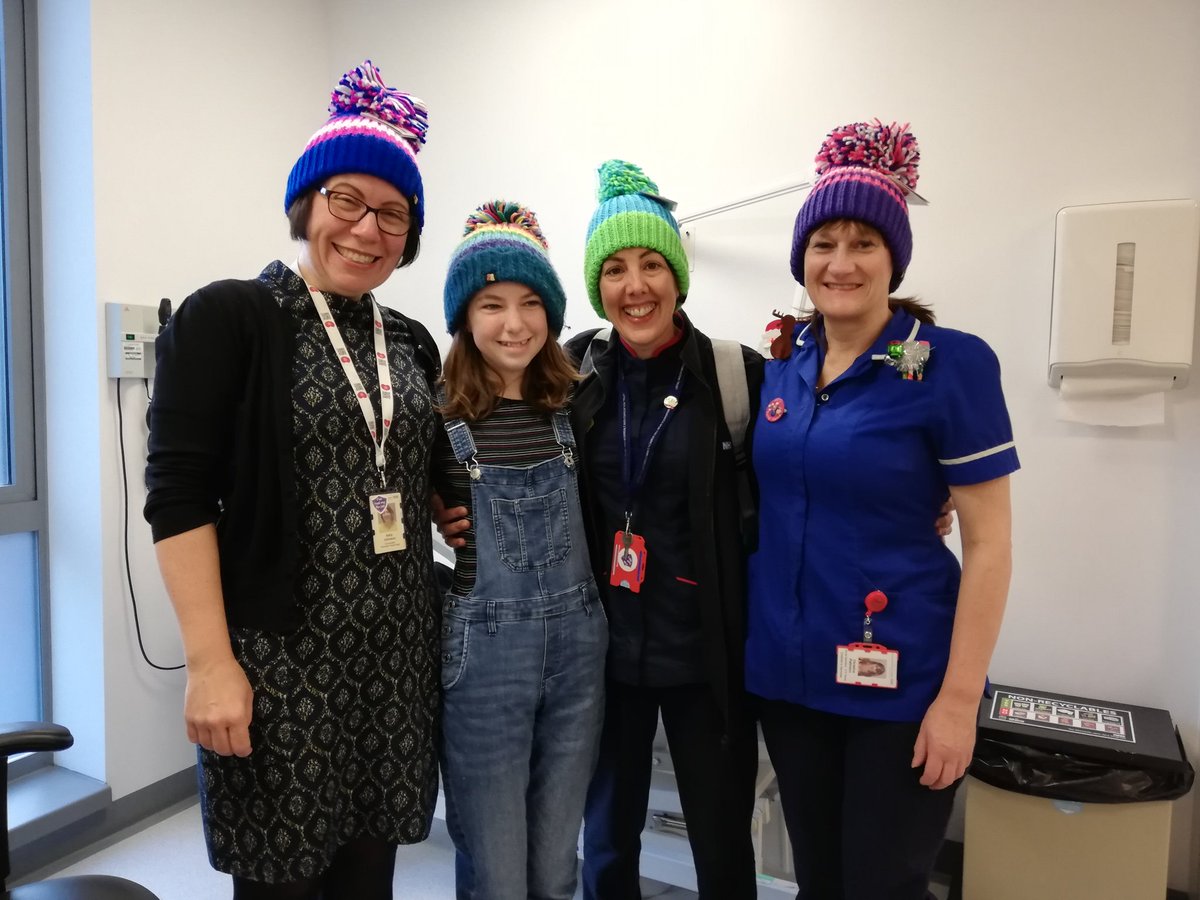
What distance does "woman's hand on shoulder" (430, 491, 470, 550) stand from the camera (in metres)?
1.37

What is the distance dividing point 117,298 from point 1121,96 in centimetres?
291

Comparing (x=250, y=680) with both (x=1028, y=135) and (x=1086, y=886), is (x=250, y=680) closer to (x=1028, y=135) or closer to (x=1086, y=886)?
(x=1086, y=886)

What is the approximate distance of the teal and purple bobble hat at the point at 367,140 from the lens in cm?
121

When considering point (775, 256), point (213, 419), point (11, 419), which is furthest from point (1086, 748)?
point (11, 419)

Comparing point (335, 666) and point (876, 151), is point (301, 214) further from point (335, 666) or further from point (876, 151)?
point (876, 151)

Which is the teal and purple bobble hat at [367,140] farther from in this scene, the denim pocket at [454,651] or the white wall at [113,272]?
the white wall at [113,272]

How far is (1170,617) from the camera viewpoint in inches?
78.7

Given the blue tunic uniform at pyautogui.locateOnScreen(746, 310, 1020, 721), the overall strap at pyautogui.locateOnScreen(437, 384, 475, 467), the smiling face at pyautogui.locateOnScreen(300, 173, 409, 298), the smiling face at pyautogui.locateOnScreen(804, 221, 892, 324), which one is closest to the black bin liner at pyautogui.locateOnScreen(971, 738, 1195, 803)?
the blue tunic uniform at pyautogui.locateOnScreen(746, 310, 1020, 721)

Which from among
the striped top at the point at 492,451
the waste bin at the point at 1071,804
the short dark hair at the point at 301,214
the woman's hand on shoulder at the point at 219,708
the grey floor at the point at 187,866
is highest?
the short dark hair at the point at 301,214

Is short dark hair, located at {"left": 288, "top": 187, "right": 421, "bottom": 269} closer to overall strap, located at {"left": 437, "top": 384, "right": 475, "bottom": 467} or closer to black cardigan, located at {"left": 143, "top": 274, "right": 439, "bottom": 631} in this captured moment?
black cardigan, located at {"left": 143, "top": 274, "right": 439, "bottom": 631}

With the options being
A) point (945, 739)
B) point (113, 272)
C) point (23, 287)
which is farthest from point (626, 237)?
point (23, 287)

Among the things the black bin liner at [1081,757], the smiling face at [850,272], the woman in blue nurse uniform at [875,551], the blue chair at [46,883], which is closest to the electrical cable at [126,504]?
the blue chair at [46,883]

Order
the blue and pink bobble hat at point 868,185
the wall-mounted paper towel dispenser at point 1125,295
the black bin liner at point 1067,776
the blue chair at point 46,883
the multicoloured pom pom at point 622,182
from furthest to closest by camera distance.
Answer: the wall-mounted paper towel dispenser at point 1125,295
the black bin liner at point 1067,776
the multicoloured pom pom at point 622,182
the blue and pink bobble hat at point 868,185
the blue chair at point 46,883

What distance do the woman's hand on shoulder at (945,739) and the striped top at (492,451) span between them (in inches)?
30.6
